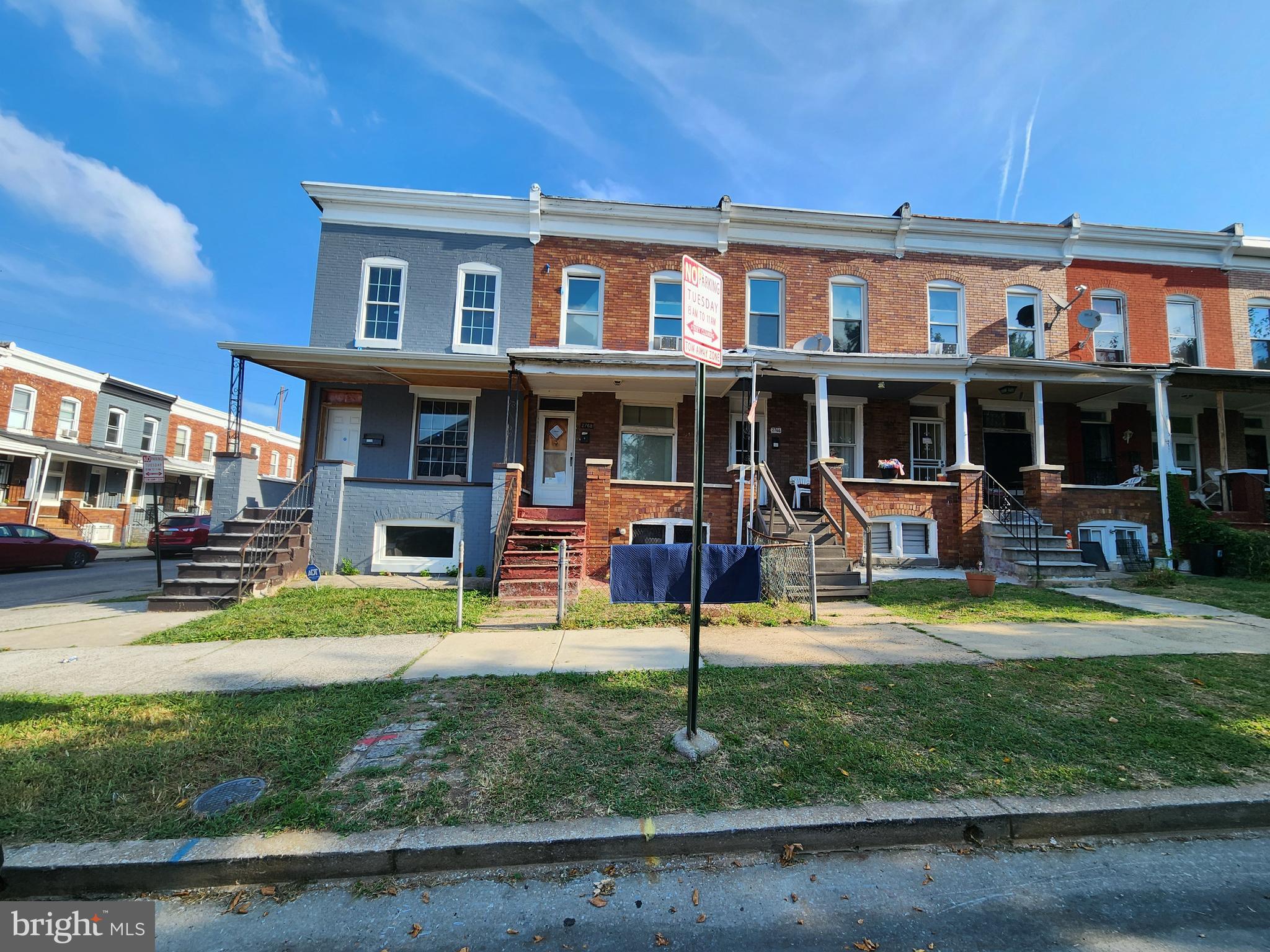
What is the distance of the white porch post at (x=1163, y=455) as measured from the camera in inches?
463

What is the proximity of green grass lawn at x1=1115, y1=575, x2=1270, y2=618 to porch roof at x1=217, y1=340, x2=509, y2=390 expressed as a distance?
1243 centimetres

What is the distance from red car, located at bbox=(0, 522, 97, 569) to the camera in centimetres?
1409

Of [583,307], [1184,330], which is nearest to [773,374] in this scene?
[583,307]

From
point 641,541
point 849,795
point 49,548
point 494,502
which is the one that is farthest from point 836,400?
point 49,548

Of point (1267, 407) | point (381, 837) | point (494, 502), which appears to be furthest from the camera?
point (1267, 407)

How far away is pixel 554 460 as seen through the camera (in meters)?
13.1

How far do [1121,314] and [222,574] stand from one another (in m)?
20.9

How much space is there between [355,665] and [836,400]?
38.8 ft

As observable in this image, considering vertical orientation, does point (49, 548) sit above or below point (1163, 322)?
below

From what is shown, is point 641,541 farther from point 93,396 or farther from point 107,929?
point 93,396

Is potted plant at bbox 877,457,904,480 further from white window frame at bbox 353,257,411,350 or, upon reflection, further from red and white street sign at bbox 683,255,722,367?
white window frame at bbox 353,257,411,350

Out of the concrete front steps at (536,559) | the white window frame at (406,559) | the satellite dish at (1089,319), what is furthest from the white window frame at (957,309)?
the white window frame at (406,559)

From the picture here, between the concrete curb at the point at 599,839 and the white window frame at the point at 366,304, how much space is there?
38.3ft

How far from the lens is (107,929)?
233 cm
